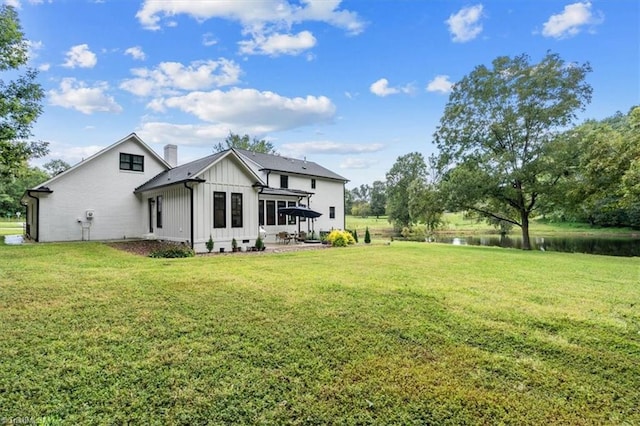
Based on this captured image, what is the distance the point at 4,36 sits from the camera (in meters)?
14.7

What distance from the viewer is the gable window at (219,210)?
1310 cm

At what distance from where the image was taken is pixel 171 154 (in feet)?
61.0

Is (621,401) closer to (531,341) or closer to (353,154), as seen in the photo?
(531,341)

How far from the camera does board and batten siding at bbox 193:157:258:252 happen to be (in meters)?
12.6

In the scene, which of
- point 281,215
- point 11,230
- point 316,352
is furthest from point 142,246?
point 11,230

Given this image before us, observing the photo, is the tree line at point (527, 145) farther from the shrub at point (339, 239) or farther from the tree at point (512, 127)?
the shrub at point (339, 239)

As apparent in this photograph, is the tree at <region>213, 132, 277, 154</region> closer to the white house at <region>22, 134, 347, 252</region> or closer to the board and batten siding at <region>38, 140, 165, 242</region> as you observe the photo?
the white house at <region>22, 134, 347, 252</region>

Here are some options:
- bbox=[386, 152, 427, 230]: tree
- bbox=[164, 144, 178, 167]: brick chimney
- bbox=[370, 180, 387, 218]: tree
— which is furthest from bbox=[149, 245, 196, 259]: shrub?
bbox=[370, 180, 387, 218]: tree

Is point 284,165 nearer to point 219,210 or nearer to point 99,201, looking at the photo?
point 219,210

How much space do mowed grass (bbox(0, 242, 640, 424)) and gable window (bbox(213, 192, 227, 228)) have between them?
269 inches

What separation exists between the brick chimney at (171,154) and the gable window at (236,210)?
7.04m

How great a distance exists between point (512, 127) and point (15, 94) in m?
26.3

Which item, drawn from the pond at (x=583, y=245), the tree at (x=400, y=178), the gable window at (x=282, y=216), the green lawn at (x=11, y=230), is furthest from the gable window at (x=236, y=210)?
the tree at (x=400, y=178)

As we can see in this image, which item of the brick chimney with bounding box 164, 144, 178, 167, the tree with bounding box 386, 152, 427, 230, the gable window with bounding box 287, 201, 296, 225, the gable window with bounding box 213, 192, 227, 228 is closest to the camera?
the gable window with bounding box 213, 192, 227, 228
